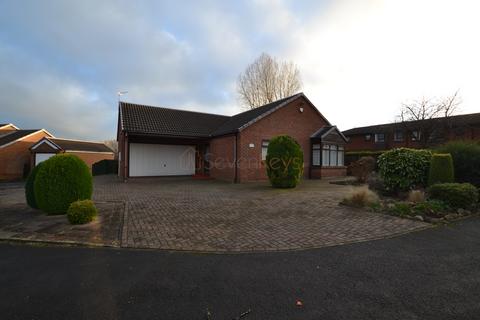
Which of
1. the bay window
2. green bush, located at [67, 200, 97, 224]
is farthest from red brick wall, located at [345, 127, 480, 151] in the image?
green bush, located at [67, 200, 97, 224]

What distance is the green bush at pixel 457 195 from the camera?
25.8 feet

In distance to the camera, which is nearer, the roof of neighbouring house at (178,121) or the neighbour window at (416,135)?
the roof of neighbouring house at (178,121)

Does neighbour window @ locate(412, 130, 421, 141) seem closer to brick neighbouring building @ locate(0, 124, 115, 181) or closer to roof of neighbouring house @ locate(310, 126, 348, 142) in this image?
roof of neighbouring house @ locate(310, 126, 348, 142)

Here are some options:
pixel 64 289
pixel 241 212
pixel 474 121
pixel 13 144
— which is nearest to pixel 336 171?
pixel 241 212

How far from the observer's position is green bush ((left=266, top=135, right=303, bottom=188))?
43.7 feet

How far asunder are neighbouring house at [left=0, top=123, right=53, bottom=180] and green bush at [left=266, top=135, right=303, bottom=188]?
30061 mm

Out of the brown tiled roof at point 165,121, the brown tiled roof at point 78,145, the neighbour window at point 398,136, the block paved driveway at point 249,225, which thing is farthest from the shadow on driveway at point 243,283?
the brown tiled roof at point 78,145

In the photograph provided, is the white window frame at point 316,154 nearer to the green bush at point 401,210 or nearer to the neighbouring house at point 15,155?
the green bush at point 401,210

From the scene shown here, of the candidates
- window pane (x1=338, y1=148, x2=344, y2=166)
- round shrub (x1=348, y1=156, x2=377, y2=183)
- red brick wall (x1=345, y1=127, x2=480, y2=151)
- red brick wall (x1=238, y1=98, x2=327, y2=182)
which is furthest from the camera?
red brick wall (x1=345, y1=127, x2=480, y2=151)

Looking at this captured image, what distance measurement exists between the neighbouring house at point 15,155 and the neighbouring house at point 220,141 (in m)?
17.7

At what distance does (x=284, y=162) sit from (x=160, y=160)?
10033 millimetres

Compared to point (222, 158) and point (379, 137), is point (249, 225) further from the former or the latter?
point (379, 137)

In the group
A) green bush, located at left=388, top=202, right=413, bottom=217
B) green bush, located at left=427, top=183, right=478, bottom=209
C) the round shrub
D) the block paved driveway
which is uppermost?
the round shrub

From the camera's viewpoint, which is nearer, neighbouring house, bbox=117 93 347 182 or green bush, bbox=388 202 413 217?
green bush, bbox=388 202 413 217
